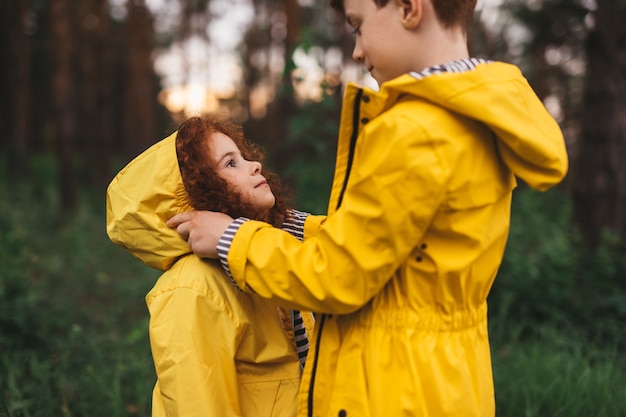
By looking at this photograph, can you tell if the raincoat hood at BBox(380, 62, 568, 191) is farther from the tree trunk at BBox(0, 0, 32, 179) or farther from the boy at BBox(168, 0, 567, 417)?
the tree trunk at BBox(0, 0, 32, 179)

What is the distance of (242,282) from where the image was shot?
4.74 ft

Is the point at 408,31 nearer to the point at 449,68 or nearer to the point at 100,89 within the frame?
the point at 449,68

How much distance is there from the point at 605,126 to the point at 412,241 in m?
4.70

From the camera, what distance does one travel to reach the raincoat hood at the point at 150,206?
5.64 feet

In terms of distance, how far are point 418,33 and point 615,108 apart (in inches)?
180

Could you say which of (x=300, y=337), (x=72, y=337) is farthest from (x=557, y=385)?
(x=72, y=337)

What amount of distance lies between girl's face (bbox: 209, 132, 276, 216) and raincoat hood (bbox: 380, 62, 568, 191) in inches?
24.3

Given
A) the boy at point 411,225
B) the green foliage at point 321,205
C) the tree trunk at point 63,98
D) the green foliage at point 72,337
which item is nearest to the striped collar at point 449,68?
the boy at point 411,225

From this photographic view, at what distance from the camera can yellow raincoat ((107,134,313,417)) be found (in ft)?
5.15

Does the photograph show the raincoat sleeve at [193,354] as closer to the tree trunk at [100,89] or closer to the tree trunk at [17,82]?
the tree trunk at [100,89]

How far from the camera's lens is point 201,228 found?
63.8 inches

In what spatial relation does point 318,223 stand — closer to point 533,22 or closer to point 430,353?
point 430,353

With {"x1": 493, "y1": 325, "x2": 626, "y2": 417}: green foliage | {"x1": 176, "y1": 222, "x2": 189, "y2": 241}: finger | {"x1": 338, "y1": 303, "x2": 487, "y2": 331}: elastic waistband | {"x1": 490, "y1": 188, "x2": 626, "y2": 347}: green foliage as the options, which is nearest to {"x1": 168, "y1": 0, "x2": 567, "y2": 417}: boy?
{"x1": 338, "y1": 303, "x2": 487, "y2": 331}: elastic waistband

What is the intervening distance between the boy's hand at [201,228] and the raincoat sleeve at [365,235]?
0.51ft
